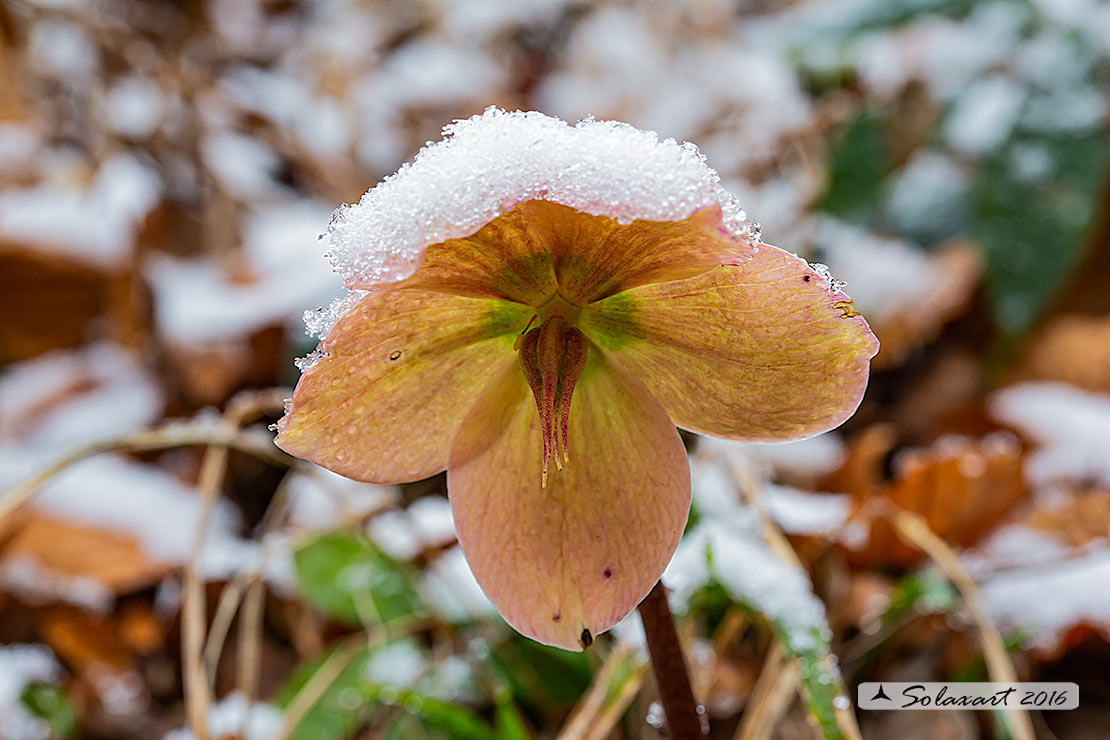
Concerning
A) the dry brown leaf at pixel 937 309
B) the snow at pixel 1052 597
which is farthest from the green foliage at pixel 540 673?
the dry brown leaf at pixel 937 309

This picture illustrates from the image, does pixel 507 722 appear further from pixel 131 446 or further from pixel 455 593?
pixel 131 446

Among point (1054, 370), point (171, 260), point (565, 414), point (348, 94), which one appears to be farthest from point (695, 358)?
point (348, 94)

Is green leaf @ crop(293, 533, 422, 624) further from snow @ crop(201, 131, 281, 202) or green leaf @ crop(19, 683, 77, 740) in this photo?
snow @ crop(201, 131, 281, 202)

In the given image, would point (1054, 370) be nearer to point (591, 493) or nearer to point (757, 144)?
point (757, 144)

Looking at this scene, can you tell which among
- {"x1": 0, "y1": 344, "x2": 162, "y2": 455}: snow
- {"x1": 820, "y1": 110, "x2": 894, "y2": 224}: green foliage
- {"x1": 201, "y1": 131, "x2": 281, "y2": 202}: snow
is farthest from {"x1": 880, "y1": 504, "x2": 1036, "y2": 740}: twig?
{"x1": 201, "y1": 131, "x2": 281, "y2": 202}: snow

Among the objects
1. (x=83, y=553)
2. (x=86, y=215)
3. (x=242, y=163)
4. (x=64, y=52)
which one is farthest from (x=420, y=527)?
(x=64, y=52)

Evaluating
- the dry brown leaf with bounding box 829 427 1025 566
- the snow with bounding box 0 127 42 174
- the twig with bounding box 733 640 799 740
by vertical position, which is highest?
the snow with bounding box 0 127 42 174
